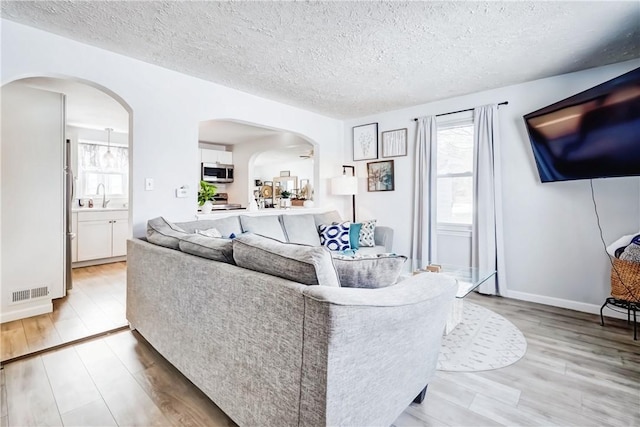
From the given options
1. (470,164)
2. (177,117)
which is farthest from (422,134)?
(177,117)

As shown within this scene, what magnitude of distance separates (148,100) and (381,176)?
307cm

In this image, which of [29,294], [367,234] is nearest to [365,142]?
[367,234]

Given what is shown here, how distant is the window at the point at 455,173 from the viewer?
3760 millimetres

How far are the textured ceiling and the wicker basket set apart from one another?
5.88 feet

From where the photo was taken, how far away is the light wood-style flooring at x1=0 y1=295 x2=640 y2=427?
4.99 feet

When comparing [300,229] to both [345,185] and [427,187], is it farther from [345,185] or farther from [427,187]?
[427,187]

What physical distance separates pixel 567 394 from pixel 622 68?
9.69ft

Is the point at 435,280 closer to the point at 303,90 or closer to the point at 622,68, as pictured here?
the point at 303,90

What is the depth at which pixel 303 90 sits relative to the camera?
349 cm

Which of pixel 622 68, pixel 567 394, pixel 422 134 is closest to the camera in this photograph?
pixel 567 394

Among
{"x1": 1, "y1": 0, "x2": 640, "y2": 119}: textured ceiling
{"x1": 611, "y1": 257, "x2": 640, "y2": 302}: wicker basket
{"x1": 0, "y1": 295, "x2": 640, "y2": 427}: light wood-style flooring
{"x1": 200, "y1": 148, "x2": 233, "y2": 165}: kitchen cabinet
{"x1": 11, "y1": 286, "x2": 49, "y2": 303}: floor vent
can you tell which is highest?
{"x1": 1, "y1": 0, "x2": 640, "y2": 119}: textured ceiling

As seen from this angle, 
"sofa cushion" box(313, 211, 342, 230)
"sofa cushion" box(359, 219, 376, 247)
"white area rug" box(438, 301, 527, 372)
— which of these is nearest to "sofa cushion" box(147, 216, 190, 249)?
"white area rug" box(438, 301, 527, 372)

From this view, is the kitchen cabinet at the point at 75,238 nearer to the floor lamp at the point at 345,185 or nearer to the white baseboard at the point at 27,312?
the white baseboard at the point at 27,312

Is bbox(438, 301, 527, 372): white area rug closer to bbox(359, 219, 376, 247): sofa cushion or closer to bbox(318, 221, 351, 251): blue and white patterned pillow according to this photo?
bbox(359, 219, 376, 247): sofa cushion
